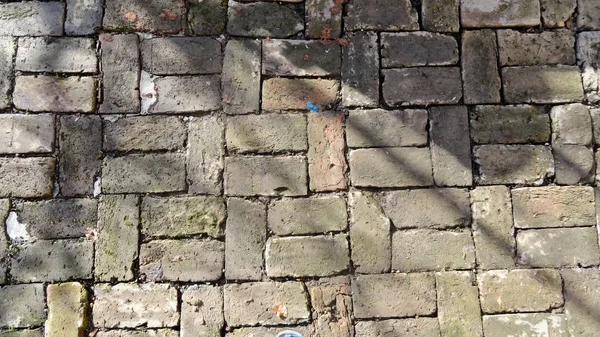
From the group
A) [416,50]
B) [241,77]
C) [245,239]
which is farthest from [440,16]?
[245,239]

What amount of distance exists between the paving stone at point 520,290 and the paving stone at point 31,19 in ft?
10.5

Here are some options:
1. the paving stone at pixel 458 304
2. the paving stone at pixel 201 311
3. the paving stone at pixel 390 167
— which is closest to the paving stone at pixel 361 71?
the paving stone at pixel 390 167

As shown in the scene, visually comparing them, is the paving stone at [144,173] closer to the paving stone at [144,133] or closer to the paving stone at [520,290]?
the paving stone at [144,133]

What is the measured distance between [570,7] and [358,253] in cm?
221

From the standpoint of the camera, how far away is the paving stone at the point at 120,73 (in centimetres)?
349

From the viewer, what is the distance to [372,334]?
3.29 m

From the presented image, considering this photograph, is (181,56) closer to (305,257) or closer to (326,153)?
(326,153)

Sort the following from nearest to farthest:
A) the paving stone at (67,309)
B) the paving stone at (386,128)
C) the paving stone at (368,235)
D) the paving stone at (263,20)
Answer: the paving stone at (67,309) → the paving stone at (368,235) → the paving stone at (386,128) → the paving stone at (263,20)

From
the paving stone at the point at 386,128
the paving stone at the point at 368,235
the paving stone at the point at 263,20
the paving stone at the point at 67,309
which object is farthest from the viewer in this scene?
the paving stone at the point at 263,20

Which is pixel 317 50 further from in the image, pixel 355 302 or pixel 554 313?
pixel 554 313

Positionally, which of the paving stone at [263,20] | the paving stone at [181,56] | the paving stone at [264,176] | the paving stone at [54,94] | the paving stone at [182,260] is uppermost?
the paving stone at [263,20]

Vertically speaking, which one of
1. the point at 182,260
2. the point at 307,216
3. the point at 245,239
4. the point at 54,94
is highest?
Result: the point at 54,94

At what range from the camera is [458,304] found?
3.32 meters

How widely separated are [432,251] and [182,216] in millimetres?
1586
